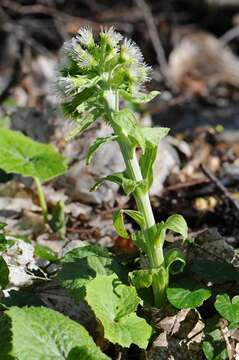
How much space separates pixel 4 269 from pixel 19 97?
3.47m

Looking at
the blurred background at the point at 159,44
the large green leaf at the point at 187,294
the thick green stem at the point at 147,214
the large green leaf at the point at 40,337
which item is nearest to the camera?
Result: the large green leaf at the point at 40,337

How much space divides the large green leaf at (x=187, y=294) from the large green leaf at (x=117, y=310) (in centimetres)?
14

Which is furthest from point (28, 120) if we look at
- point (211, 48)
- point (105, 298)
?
point (211, 48)

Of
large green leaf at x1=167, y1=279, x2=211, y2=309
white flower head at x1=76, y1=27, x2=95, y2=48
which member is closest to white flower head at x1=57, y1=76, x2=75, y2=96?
white flower head at x1=76, y1=27, x2=95, y2=48

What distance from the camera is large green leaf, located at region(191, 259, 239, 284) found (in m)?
2.39

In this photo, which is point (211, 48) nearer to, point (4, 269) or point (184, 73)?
point (184, 73)

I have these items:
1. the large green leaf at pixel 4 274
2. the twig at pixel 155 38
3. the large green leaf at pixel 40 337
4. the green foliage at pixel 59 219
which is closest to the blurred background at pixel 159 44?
the twig at pixel 155 38

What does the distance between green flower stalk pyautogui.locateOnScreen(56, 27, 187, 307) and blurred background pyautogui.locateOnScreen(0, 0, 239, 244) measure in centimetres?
24

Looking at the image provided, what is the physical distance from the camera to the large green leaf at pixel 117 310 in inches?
82.4

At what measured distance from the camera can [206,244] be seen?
268cm

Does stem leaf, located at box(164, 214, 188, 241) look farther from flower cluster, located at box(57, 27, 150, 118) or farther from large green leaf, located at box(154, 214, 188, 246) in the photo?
flower cluster, located at box(57, 27, 150, 118)

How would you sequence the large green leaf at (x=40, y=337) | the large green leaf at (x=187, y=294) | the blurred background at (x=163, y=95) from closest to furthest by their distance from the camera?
the large green leaf at (x=40, y=337) → the large green leaf at (x=187, y=294) → the blurred background at (x=163, y=95)

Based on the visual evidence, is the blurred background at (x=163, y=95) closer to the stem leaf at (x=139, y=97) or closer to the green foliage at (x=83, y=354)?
the stem leaf at (x=139, y=97)

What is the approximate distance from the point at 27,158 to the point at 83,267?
0.95m
